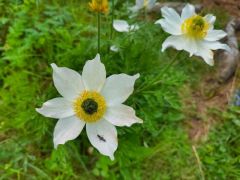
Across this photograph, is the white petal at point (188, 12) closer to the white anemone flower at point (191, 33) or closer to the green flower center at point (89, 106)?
the white anemone flower at point (191, 33)

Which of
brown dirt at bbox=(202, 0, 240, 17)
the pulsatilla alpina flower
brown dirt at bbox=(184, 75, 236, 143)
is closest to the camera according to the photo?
the pulsatilla alpina flower

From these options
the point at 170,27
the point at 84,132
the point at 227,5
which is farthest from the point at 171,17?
the point at 227,5

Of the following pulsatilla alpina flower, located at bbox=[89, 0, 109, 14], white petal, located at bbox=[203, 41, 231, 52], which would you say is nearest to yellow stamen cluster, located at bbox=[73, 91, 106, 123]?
pulsatilla alpina flower, located at bbox=[89, 0, 109, 14]

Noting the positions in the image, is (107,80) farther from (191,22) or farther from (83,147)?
(83,147)

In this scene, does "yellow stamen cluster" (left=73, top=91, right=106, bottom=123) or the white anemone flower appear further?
the white anemone flower

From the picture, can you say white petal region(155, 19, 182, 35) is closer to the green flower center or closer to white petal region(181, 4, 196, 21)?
white petal region(181, 4, 196, 21)

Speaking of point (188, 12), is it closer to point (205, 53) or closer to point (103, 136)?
point (205, 53)

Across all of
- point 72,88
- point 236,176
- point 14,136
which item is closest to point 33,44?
point 14,136
